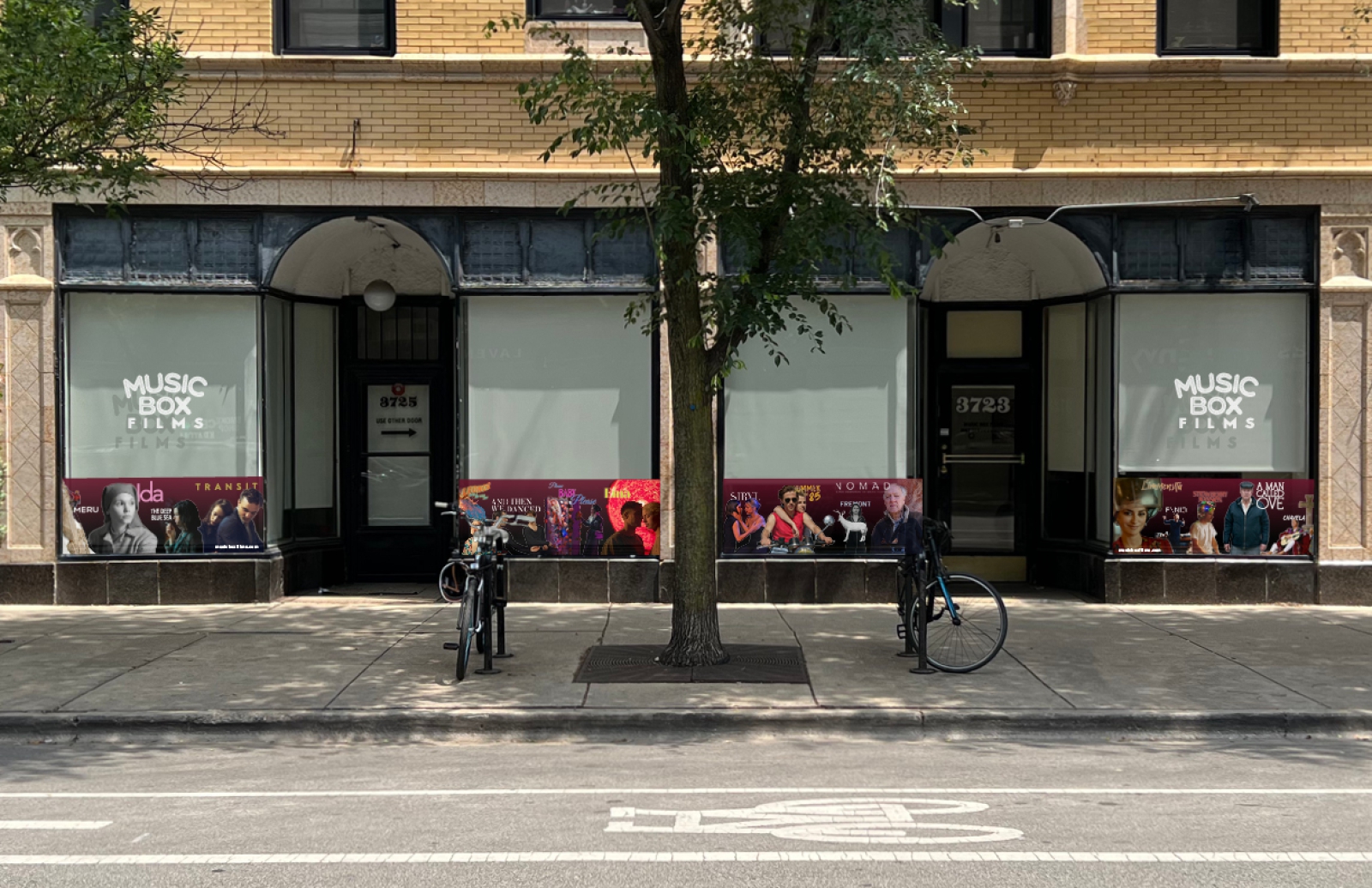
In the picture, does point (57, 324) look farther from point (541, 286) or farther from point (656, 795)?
point (656, 795)

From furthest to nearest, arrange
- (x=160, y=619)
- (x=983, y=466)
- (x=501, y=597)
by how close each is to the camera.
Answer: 1. (x=983, y=466)
2. (x=160, y=619)
3. (x=501, y=597)

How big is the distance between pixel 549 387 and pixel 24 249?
5170 millimetres

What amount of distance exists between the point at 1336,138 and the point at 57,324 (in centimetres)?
1239

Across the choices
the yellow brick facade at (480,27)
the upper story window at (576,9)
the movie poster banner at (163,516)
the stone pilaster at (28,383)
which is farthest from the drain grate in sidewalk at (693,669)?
the upper story window at (576,9)

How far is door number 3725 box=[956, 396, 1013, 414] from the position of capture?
14586 mm

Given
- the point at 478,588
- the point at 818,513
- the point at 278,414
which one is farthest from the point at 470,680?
the point at 278,414

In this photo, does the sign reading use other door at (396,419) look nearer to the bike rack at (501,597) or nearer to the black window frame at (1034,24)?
the bike rack at (501,597)

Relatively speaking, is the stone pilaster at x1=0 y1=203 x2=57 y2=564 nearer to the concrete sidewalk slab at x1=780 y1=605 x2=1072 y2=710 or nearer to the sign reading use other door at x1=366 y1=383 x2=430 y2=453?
the sign reading use other door at x1=366 y1=383 x2=430 y2=453

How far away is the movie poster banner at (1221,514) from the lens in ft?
42.1

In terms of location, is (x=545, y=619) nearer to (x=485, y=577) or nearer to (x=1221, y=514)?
(x=485, y=577)

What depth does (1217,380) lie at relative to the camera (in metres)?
12.9

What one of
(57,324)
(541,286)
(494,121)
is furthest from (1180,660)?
(57,324)

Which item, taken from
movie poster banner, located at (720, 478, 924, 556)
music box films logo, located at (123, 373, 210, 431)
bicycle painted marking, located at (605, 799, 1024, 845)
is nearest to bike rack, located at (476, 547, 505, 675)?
bicycle painted marking, located at (605, 799, 1024, 845)

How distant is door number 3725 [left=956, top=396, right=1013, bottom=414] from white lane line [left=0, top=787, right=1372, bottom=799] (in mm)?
8135
